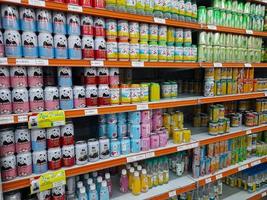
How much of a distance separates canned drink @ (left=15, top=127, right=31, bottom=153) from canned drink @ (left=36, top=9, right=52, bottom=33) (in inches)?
25.5

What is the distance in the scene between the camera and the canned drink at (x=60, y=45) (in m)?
1.43

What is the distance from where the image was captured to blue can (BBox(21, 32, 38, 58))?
133 cm

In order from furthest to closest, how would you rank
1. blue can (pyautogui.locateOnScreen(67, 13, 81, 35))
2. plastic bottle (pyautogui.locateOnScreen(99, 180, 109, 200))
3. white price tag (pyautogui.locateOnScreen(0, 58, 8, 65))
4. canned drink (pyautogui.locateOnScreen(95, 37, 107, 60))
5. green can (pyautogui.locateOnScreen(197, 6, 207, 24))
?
green can (pyautogui.locateOnScreen(197, 6, 207, 24)) < plastic bottle (pyautogui.locateOnScreen(99, 180, 109, 200)) < canned drink (pyautogui.locateOnScreen(95, 37, 107, 60)) < blue can (pyautogui.locateOnScreen(67, 13, 81, 35)) < white price tag (pyautogui.locateOnScreen(0, 58, 8, 65))

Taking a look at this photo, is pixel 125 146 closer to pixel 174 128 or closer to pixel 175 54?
pixel 174 128

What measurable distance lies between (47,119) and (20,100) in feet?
0.65

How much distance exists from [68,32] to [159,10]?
79 cm

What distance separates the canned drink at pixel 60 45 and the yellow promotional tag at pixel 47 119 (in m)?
0.37

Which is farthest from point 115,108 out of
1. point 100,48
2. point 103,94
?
point 100,48

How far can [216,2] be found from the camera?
2158 millimetres

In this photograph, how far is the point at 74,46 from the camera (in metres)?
1.47

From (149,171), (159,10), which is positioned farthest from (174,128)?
(159,10)

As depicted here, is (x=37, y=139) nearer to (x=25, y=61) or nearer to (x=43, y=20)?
(x=25, y=61)

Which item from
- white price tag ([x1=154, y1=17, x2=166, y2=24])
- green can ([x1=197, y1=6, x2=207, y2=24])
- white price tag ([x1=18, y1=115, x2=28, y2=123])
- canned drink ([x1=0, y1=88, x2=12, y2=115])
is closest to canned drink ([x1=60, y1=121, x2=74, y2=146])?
white price tag ([x1=18, y1=115, x2=28, y2=123])

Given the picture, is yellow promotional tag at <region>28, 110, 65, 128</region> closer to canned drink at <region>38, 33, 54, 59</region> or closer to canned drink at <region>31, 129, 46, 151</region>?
canned drink at <region>31, 129, 46, 151</region>
